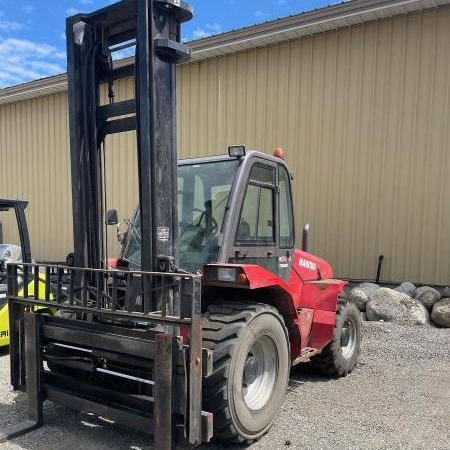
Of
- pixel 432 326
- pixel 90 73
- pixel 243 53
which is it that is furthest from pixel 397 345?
pixel 243 53

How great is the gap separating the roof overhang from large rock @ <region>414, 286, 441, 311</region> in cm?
511

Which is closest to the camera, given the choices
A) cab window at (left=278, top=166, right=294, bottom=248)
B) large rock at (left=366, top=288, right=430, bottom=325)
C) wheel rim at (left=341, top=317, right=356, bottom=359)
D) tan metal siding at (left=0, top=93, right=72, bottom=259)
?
cab window at (left=278, top=166, right=294, bottom=248)

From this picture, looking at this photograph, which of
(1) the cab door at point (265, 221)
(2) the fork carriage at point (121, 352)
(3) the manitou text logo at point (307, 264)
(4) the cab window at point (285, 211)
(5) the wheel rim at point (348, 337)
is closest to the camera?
(2) the fork carriage at point (121, 352)

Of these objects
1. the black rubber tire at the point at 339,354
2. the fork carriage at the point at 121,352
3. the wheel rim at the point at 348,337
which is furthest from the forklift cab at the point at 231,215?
the wheel rim at the point at 348,337

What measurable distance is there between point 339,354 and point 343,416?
1192 mm

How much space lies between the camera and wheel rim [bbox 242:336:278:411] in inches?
156

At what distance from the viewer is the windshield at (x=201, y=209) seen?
427 cm

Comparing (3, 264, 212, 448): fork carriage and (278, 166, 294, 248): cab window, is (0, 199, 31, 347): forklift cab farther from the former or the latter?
(278, 166, 294, 248): cab window

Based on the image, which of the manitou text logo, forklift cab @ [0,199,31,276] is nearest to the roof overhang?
forklift cab @ [0,199,31,276]

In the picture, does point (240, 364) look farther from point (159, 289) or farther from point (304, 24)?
point (304, 24)

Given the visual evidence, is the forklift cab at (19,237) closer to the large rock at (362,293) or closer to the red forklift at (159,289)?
the red forklift at (159,289)

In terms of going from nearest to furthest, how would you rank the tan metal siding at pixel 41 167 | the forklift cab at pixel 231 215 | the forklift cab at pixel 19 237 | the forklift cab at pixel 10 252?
the forklift cab at pixel 231 215, the forklift cab at pixel 10 252, the forklift cab at pixel 19 237, the tan metal siding at pixel 41 167

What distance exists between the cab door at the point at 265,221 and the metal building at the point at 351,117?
5.09m

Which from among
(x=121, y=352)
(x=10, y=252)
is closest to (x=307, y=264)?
(x=121, y=352)
